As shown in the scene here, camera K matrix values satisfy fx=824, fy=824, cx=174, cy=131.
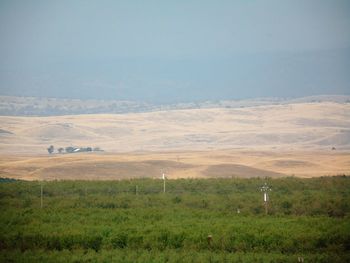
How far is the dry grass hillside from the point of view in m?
65.4

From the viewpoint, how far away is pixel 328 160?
75.9 m

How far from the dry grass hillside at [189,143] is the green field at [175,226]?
26108mm

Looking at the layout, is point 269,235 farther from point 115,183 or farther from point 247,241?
point 115,183

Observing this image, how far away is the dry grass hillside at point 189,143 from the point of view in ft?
215

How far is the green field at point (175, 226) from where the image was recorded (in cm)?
2303

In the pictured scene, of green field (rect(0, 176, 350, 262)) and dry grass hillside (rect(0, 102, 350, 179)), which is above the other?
dry grass hillside (rect(0, 102, 350, 179))

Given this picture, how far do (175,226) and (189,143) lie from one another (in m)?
Answer: 99.6

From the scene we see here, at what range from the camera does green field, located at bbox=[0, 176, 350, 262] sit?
23.0 metres

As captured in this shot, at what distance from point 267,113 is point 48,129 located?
5042 centimetres

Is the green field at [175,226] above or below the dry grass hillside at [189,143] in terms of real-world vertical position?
below

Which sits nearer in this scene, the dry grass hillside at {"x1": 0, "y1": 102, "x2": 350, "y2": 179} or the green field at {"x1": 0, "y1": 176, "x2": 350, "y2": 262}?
the green field at {"x1": 0, "y1": 176, "x2": 350, "y2": 262}

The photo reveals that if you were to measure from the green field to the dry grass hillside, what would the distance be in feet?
85.7

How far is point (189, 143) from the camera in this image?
414 ft

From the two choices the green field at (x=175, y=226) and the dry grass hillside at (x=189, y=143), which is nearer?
the green field at (x=175, y=226)
